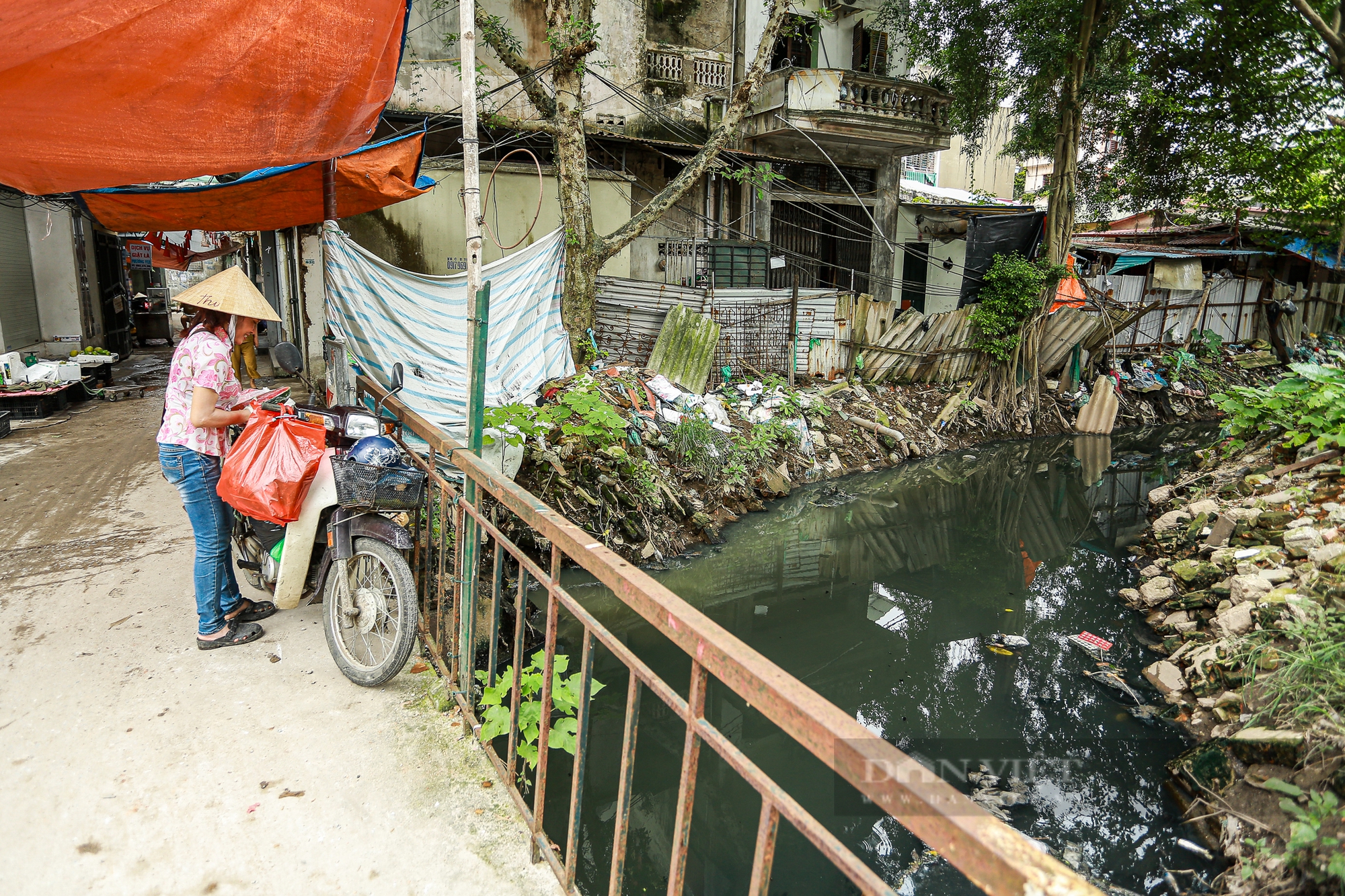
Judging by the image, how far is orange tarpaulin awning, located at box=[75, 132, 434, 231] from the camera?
4602 mm

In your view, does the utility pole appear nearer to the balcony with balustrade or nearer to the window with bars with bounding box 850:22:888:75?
the balcony with balustrade

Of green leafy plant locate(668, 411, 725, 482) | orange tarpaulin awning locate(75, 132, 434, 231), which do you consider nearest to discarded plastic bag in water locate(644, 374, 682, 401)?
green leafy plant locate(668, 411, 725, 482)

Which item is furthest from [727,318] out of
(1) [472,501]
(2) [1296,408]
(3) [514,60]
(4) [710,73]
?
(1) [472,501]

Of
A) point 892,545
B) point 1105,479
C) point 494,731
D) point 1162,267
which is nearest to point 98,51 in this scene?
point 494,731

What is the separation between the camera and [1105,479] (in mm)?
10469

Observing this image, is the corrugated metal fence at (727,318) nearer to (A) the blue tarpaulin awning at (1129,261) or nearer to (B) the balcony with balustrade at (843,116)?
(B) the balcony with balustrade at (843,116)

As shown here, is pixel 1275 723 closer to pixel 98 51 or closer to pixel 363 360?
pixel 98 51

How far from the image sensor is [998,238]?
499 inches

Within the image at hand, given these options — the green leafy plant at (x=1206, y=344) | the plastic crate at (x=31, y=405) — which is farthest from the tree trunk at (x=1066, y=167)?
the plastic crate at (x=31, y=405)

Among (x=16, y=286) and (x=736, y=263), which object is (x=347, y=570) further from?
(x=736, y=263)

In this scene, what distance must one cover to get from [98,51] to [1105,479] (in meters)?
11.4

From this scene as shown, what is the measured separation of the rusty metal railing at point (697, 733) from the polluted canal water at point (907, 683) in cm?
140

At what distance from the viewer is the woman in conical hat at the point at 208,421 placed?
10.1 ft

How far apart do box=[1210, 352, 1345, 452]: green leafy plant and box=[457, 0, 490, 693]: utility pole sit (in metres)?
7.17
